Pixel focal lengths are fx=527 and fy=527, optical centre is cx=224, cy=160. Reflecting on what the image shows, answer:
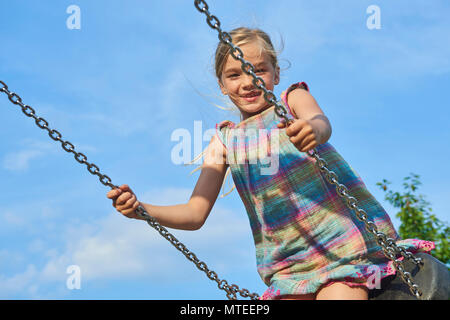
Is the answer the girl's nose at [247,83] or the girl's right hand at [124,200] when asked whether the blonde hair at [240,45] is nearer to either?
the girl's nose at [247,83]

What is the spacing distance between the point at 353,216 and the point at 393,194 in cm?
612

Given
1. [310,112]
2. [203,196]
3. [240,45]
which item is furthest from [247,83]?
[203,196]

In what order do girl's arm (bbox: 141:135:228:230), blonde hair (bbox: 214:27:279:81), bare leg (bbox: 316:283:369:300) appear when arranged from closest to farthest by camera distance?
bare leg (bbox: 316:283:369:300) < girl's arm (bbox: 141:135:228:230) < blonde hair (bbox: 214:27:279:81)

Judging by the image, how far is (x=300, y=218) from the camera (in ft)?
10.3

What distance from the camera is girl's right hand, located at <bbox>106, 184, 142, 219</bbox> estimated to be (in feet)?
9.86

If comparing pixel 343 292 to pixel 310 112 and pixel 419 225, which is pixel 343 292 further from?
pixel 419 225

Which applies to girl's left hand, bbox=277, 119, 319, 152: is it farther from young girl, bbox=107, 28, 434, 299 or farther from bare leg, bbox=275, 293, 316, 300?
bare leg, bbox=275, 293, 316, 300

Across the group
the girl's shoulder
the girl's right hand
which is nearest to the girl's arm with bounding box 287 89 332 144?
the girl's shoulder

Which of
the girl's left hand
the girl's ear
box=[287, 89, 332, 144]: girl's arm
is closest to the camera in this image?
the girl's left hand

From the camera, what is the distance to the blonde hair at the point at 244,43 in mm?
3488

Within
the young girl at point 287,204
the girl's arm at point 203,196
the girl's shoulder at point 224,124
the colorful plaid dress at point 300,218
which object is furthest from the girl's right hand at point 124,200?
the girl's shoulder at point 224,124

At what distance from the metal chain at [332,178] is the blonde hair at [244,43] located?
2.34 feet

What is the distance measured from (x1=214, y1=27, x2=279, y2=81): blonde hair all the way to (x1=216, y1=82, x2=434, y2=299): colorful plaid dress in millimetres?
334
